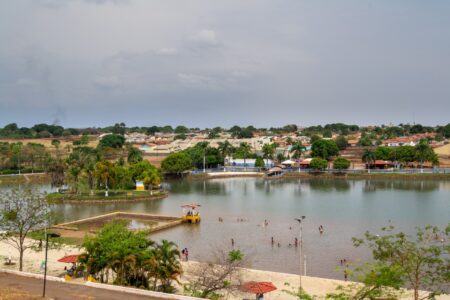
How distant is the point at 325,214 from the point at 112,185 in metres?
33.6

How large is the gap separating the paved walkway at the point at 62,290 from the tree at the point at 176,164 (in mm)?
74351

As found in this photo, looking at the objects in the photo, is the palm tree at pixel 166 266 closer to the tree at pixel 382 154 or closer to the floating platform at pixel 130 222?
the floating platform at pixel 130 222

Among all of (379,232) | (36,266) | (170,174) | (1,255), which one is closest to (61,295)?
(36,266)

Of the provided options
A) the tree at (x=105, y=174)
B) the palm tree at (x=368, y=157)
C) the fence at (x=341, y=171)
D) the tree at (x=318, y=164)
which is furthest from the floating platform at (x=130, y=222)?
the palm tree at (x=368, y=157)

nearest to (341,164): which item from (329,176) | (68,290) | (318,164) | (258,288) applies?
(329,176)

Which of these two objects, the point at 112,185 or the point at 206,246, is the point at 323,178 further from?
the point at 206,246

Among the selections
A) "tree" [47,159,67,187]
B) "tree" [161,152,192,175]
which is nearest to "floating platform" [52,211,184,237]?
"tree" [47,159,67,187]

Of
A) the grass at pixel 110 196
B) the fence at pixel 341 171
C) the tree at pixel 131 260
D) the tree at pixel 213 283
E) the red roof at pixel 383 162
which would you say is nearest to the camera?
the tree at pixel 213 283

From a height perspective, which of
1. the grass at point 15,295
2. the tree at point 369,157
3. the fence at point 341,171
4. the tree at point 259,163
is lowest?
the grass at point 15,295

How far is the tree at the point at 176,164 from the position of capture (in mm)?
101562

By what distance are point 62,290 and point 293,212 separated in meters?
38.3

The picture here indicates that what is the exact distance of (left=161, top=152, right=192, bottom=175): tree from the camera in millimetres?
101562

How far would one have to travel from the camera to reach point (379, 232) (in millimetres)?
46625

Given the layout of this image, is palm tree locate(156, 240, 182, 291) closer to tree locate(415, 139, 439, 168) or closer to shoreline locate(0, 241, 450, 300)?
shoreline locate(0, 241, 450, 300)
